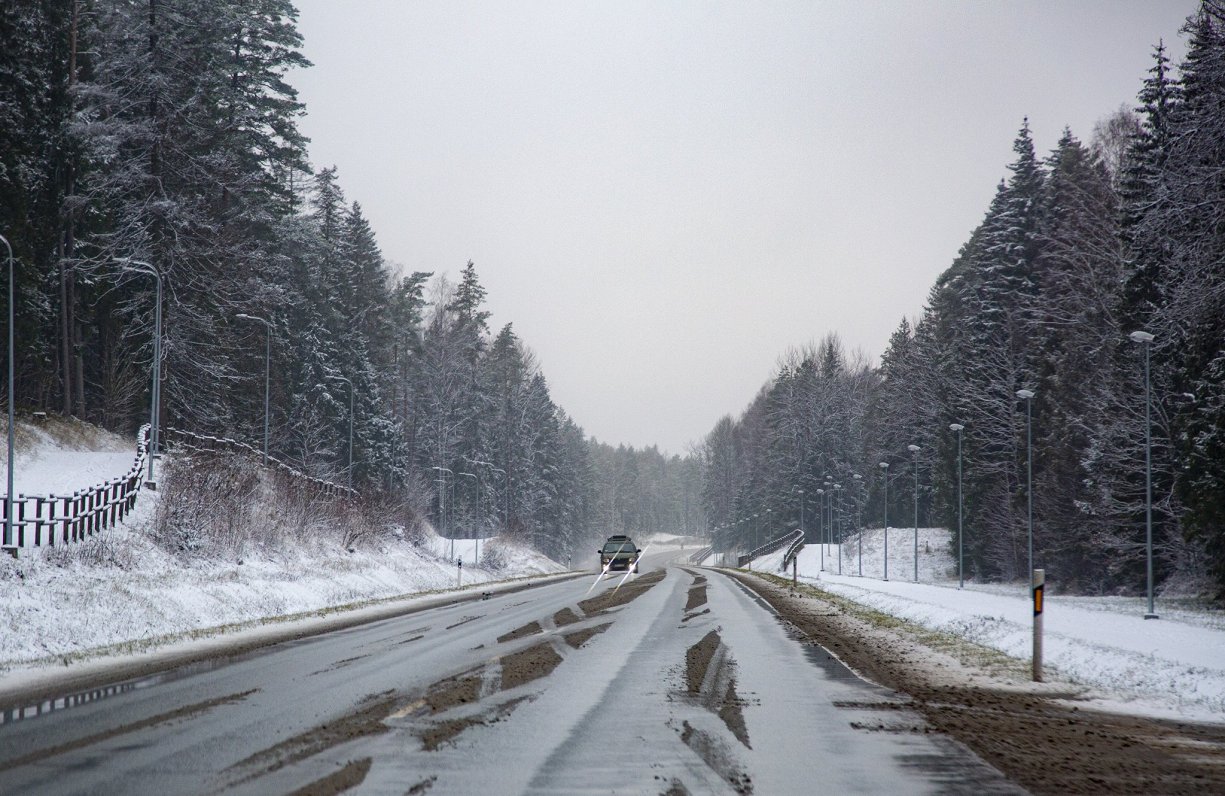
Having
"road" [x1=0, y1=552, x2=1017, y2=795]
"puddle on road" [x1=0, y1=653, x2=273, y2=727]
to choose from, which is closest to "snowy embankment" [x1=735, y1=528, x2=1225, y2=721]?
"road" [x1=0, y1=552, x2=1017, y2=795]

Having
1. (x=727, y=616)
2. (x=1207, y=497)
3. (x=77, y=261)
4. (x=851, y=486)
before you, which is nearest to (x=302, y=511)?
(x=77, y=261)

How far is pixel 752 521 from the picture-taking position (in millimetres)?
136625

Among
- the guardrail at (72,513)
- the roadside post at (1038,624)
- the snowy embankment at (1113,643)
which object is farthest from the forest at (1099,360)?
the guardrail at (72,513)

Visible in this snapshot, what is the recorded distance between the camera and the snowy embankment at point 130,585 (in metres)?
15.2

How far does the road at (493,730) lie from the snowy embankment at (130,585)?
11.4 feet

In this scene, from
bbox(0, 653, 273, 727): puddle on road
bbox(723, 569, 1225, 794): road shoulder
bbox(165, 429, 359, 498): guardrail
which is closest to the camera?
bbox(723, 569, 1225, 794): road shoulder

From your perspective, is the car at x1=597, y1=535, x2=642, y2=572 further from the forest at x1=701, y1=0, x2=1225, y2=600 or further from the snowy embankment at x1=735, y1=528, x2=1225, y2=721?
the snowy embankment at x1=735, y1=528, x2=1225, y2=721

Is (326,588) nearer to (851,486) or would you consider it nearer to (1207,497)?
(1207,497)

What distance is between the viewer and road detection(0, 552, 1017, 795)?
659 centimetres

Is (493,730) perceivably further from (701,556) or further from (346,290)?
(701,556)

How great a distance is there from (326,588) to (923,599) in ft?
58.6

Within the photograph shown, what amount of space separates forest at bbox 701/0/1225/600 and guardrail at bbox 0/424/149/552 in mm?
22457

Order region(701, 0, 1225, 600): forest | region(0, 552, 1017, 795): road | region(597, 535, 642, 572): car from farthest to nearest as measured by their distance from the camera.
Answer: region(597, 535, 642, 572): car, region(701, 0, 1225, 600): forest, region(0, 552, 1017, 795): road

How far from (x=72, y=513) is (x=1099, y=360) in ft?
138
